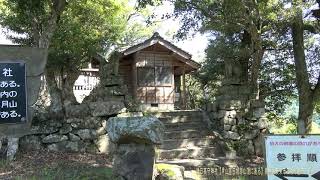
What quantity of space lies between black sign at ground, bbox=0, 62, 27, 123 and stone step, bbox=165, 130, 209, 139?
8158 mm

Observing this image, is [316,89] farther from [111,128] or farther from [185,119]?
[111,128]

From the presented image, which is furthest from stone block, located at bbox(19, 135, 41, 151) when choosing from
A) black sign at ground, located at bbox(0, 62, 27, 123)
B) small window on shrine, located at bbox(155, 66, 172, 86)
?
small window on shrine, located at bbox(155, 66, 172, 86)

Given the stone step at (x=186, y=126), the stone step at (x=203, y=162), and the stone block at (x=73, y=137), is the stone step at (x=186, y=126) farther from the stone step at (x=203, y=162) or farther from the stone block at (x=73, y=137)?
the stone block at (x=73, y=137)

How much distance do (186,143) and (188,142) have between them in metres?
0.10

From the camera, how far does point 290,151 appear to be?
4.92 meters

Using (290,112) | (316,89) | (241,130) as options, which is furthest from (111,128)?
(290,112)

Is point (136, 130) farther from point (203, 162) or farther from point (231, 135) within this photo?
point (231, 135)

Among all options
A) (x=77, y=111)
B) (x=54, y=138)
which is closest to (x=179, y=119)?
(x=77, y=111)

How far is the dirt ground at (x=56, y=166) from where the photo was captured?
26.6 feet

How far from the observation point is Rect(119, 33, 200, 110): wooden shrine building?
22.1 metres

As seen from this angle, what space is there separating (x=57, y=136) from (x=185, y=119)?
17.1ft

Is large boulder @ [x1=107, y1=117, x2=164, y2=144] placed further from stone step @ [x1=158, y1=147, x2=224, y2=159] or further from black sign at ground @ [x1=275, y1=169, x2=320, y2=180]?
stone step @ [x1=158, y1=147, x2=224, y2=159]

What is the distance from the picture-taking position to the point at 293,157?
4906mm

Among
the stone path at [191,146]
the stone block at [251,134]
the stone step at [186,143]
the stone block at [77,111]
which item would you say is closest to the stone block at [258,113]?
the stone block at [251,134]
